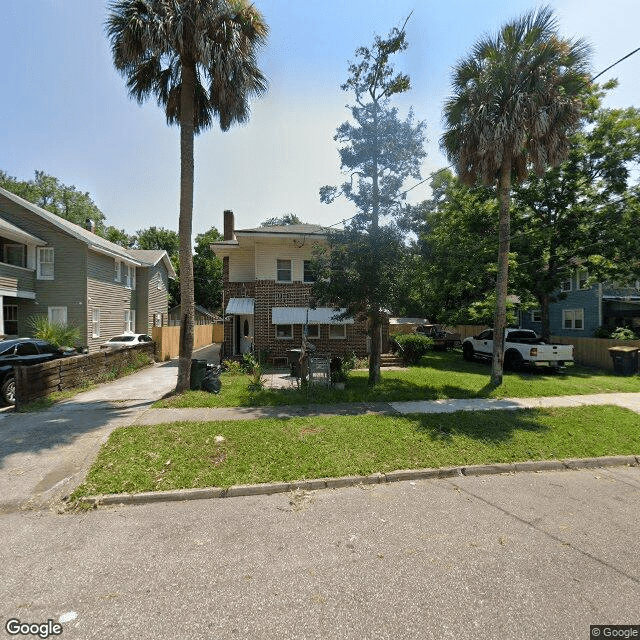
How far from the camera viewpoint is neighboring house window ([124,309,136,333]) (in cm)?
2442

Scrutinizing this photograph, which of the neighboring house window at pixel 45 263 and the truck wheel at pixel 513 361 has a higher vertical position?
the neighboring house window at pixel 45 263

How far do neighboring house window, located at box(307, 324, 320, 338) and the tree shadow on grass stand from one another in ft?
32.6

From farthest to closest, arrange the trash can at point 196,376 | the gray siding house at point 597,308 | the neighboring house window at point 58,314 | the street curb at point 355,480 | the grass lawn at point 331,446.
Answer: the gray siding house at point 597,308 < the neighboring house window at point 58,314 < the trash can at point 196,376 < the grass lawn at point 331,446 < the street curb at point 355,480

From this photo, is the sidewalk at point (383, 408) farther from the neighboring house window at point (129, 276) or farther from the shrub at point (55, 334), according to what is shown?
the neighboring house window at point (129, 276)

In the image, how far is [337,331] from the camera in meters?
18.2

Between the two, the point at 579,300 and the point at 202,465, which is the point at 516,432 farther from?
the point at 579,300

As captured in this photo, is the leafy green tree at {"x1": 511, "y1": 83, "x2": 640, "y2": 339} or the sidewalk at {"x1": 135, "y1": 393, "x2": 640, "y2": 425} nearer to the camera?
the sidewalk at {"x1": 135, "y1": 393, "x2": 640, "y2": 425}

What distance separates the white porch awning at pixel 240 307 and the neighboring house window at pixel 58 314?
920cm

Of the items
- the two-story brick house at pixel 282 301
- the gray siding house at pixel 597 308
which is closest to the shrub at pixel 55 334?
the two-story brick house at pixel 282 301

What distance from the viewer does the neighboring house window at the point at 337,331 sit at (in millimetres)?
18109

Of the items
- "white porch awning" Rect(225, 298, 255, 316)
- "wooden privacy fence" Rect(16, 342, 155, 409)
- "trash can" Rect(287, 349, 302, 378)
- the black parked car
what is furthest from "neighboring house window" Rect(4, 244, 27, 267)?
"trash can" Rect(287, 349, 302, 378)

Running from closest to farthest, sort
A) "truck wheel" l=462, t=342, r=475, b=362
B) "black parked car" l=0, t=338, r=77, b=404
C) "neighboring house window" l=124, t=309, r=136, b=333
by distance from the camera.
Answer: "black parked car" l=0, t=338, r=77, b=404 → "truck wheel" l=462, t=342, r=475, b=362 → "neighboring house window" l=124, t=309, r=136, b=333

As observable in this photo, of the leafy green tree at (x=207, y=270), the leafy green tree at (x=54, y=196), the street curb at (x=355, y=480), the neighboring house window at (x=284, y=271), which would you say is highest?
the leafy green tree at (x=54, y=196)

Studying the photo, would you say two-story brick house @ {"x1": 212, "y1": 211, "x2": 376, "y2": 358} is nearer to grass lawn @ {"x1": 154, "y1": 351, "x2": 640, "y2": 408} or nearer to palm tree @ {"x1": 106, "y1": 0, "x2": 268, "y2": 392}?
grass lawn @ {"x1": 154, "y1": 351, "x2": 640, "y2": 408}
